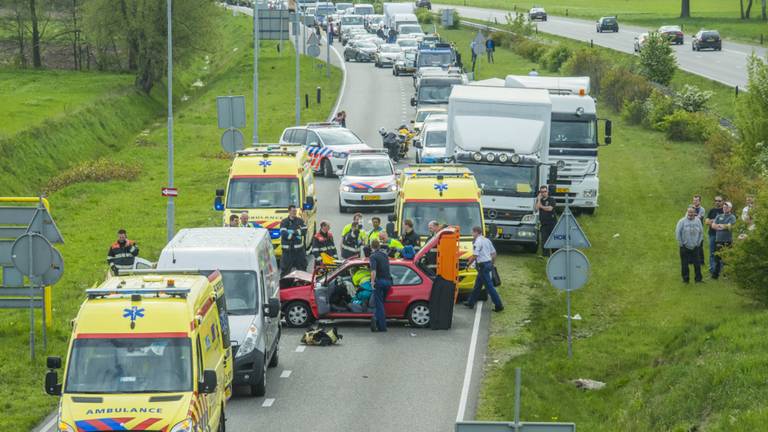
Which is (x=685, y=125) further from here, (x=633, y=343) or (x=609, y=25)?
(x=609, y=25)

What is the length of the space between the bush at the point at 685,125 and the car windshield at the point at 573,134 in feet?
51.1

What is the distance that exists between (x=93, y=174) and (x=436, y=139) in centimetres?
1339

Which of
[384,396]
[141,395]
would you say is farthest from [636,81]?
[141,395]

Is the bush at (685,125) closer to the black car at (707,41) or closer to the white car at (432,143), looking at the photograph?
the white car at (432,143)

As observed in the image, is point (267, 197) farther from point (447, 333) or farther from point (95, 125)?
point (95, 125)

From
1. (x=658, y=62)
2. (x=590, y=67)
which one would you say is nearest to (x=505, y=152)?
(x=658, y=62)

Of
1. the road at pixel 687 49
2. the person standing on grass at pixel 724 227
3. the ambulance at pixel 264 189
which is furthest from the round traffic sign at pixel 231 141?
the road at pixel 687 49

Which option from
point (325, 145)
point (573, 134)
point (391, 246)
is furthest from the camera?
point (325, 145)

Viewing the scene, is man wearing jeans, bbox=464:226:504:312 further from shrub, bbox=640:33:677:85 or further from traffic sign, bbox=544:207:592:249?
shrub, bbox=640:33:677:85

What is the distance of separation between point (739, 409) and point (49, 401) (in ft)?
34.0

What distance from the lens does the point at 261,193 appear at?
31.4 meters

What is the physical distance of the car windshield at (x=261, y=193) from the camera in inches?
1233

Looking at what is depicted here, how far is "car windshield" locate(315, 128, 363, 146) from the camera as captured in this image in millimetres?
46375

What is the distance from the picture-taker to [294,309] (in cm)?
2534
